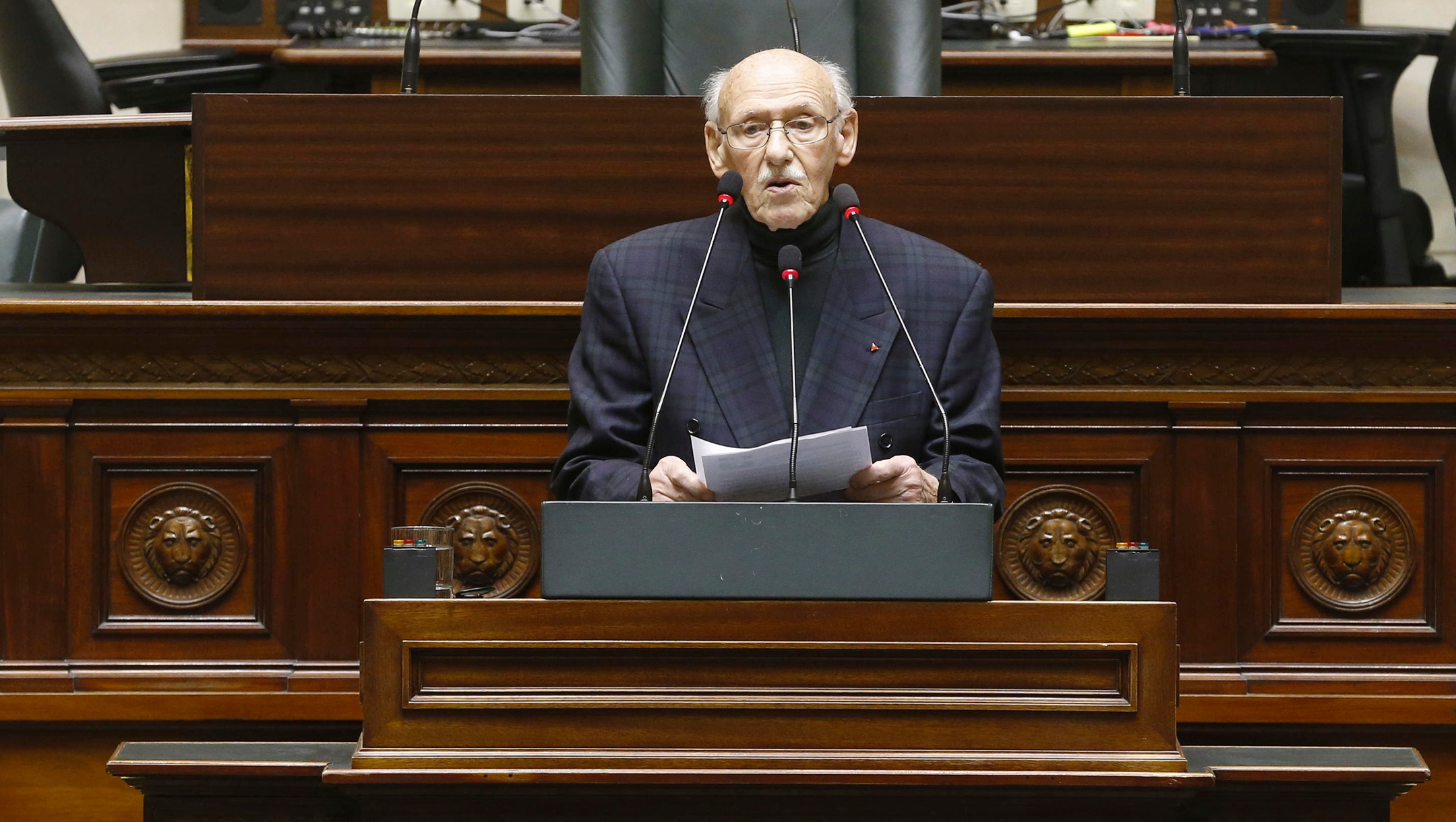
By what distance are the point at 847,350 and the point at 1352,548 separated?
3.30 feet

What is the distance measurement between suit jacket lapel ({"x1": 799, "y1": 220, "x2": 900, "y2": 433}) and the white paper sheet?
400mm

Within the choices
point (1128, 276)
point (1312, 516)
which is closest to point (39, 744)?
point (1128, 276)

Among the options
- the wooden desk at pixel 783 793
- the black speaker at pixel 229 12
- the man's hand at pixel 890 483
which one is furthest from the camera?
the black speaker at pixel 229 12

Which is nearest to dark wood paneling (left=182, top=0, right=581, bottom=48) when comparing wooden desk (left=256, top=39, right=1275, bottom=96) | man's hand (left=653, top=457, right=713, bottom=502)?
wooden desk (left=256, top=39, right=1275, bottom=96)

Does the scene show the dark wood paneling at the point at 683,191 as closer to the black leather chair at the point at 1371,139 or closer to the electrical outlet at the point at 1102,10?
the black leather chair at the point at 1371,139

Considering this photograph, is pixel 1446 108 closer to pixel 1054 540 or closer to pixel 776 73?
pixel 1054 540

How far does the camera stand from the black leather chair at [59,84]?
391 cm

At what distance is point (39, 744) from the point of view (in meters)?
2.65

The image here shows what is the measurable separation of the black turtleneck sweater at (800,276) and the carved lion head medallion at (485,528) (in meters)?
0.65

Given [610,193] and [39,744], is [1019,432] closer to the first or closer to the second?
[610,193]

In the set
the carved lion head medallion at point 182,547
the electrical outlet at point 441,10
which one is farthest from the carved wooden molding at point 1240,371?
the electrical outlet at point 441,10

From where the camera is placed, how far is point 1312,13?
5.52m

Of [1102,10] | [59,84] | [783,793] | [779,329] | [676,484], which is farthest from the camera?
[1102,10]

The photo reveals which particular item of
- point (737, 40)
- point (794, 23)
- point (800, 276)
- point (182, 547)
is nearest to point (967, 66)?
point (737, 40)
